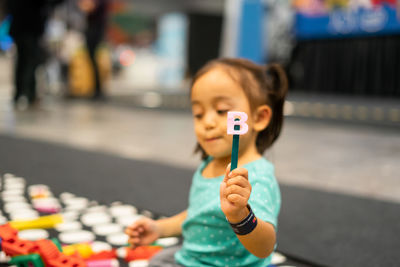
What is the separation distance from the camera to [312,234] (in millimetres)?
1135

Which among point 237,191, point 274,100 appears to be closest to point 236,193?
point 237,191

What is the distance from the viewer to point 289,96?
6.39 m

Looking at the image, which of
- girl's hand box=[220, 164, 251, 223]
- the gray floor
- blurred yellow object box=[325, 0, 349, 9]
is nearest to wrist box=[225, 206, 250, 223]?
girl's hand box=[220, 164, 251, 223]

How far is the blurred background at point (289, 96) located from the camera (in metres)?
2.19

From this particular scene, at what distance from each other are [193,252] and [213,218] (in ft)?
0.27

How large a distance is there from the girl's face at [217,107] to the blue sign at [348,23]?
5.27 metres

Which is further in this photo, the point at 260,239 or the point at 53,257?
the point at 53,257

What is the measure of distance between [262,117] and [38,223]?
25.7 inches

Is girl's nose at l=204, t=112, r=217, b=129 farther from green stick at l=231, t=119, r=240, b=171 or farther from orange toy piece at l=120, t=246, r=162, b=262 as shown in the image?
orange toy piece at l=120, t=246, r=162, b=262

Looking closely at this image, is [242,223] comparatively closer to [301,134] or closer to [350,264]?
[350,264]

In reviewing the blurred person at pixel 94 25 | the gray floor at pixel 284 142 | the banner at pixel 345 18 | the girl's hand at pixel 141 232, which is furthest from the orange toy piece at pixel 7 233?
the banner at pixel 345 18

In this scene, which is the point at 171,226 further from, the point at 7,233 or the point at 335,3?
the point at 335,3

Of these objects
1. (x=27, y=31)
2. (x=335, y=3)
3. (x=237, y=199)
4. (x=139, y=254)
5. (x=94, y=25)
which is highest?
(x=335, y=3)

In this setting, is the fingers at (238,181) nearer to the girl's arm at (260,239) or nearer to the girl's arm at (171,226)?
the girl's arm at (260,239)
